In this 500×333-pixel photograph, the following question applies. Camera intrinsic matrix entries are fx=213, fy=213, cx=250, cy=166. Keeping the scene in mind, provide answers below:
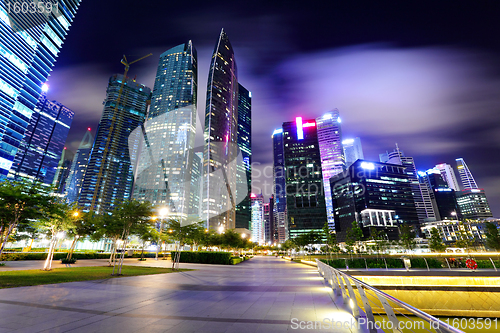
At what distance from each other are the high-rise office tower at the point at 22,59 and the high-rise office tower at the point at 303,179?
155355 millimetres

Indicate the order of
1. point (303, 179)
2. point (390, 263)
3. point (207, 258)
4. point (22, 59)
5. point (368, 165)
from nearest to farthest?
point (390, 263)
point (207, 258)
point (22, 59)
point (368, 165)
point (303, 179)

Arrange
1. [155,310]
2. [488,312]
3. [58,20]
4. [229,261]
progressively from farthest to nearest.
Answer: [58,20] < [229,261] < [488,312] < [155,310]

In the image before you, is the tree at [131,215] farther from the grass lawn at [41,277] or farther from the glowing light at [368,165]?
the glowing light at [368,165]

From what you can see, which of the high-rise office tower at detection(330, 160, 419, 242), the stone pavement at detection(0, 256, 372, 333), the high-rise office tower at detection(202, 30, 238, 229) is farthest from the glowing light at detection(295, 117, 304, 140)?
the stone pavement at detection(0, 256, 372, 333)

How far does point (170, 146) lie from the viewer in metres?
169

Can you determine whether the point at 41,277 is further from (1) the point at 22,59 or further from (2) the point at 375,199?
(2) the point at 375,199

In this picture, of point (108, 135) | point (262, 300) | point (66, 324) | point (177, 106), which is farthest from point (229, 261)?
point (108, 135)

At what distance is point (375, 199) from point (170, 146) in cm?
15599

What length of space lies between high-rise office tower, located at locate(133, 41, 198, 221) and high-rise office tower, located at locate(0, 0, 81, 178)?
80193 millimetres

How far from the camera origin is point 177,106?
17975 cm

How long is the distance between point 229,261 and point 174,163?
143m

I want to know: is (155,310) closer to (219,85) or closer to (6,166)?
(6,166)

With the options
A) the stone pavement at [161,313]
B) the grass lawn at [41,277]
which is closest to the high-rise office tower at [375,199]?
the grass lawn at [41,277]

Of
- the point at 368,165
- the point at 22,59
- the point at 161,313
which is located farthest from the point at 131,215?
the point at 368,165
